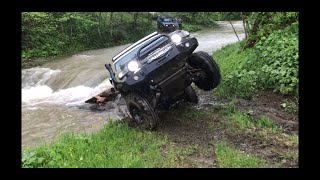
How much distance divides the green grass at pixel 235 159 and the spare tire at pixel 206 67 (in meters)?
2.99

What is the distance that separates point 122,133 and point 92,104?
4535 mm

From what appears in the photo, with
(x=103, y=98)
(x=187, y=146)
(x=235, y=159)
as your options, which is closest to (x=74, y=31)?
(x=103, y=98)

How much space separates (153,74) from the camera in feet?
25.2

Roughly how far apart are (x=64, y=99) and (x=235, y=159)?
9.08 meters

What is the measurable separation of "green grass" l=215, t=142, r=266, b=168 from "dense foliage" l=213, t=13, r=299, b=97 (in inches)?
122

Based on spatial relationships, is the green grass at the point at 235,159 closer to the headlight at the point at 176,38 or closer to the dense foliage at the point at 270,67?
the headlight at the point at 176,38

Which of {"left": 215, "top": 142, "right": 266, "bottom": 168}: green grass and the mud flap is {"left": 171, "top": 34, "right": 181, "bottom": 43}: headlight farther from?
the mud flap

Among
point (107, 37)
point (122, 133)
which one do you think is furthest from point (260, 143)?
point (107, 37)

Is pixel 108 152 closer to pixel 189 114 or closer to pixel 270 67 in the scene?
pixel 189 114

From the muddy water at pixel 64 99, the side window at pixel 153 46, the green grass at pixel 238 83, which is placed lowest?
the muddy water at pixel 64 99

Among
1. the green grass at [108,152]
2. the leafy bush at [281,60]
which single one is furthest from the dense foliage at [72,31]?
the green grass at [108,152]

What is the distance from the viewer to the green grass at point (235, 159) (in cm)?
582

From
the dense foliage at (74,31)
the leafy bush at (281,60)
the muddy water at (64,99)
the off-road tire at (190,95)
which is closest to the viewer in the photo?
the leafy bush at (281,60)
